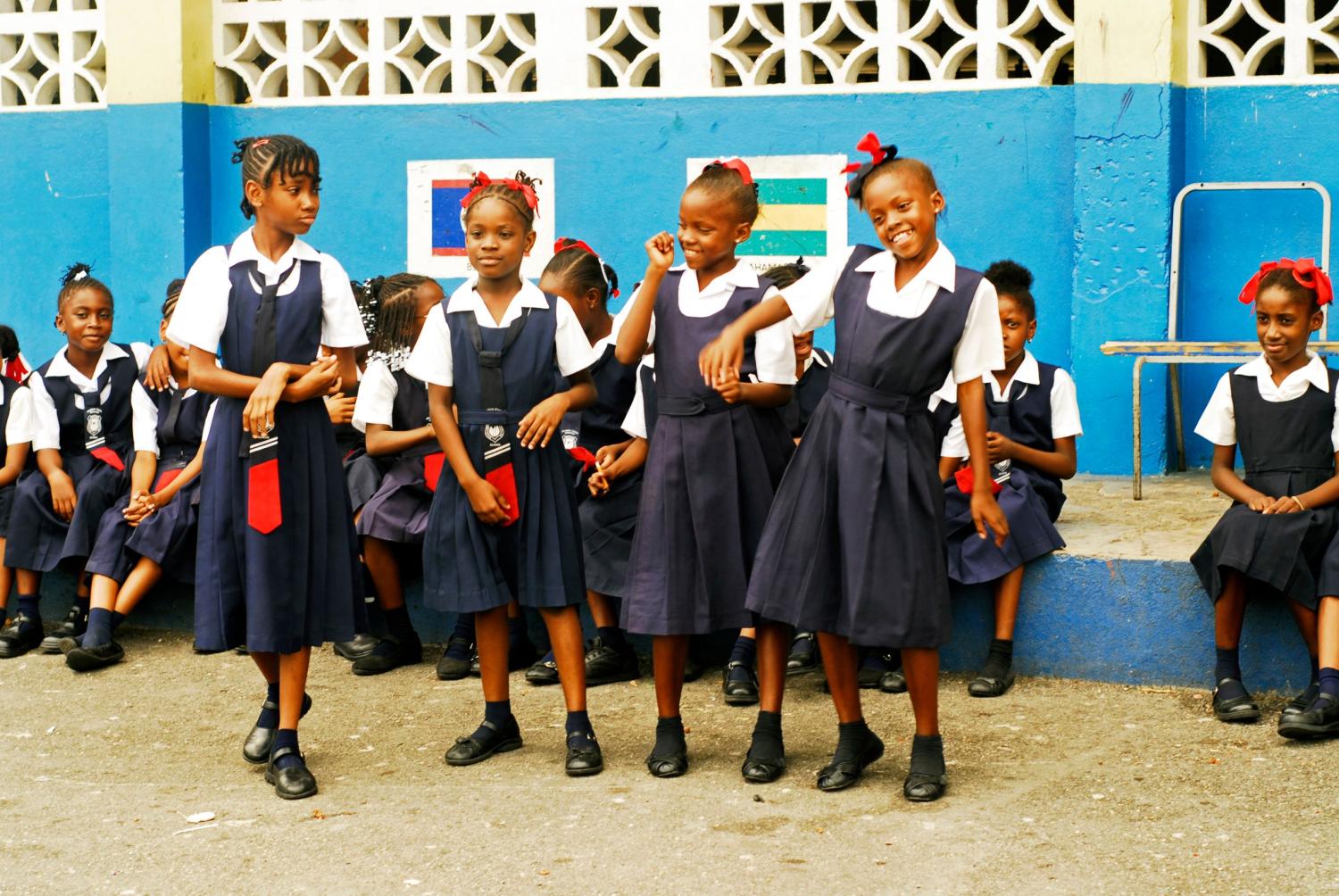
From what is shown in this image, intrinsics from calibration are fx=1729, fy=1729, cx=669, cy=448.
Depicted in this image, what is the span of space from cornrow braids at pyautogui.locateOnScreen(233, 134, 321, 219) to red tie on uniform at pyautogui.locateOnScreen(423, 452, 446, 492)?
1267mm

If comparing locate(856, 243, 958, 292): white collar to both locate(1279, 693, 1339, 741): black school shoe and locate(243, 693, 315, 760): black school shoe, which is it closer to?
locate(1279, 693, 1339, 741): black school shoe

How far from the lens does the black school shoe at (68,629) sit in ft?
19.0

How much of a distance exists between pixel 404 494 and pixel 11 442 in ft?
4.76

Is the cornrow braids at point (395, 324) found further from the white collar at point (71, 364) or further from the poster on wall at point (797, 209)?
the poster on wall at point (797, 209)

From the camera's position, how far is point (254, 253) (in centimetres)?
426

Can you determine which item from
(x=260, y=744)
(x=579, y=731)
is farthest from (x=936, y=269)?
(x=260, y=744)

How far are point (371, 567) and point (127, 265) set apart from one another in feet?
8.59

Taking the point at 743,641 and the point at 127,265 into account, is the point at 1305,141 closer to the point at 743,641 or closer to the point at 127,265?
the point at 743,641

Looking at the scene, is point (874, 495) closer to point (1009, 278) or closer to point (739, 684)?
point (739, 684)

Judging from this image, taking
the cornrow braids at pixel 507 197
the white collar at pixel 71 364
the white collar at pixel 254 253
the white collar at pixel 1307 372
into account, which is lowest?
the white collar at pixel 1307 372

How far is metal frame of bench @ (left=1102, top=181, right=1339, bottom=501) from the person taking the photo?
5.62m

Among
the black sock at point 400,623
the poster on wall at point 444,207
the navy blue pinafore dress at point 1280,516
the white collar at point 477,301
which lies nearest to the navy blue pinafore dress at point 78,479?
the black sock at point 400,623

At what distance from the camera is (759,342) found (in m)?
4.34

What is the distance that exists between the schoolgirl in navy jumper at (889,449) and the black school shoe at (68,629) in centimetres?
283
